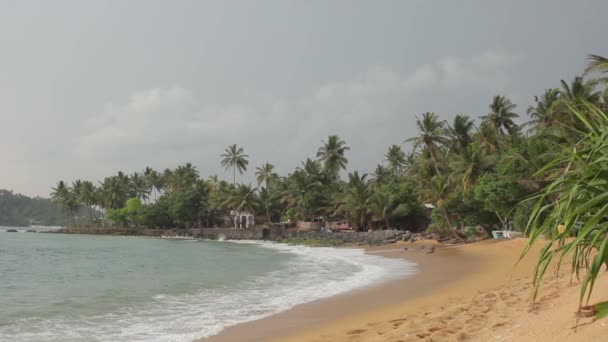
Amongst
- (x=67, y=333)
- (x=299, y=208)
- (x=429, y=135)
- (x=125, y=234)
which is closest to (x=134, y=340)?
(x=67, y=333)

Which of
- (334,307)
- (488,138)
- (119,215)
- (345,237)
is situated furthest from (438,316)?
(119,215)

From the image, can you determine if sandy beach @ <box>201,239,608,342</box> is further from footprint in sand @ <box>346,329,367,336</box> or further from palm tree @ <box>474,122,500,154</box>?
palm tree @ <box>474,122,500,154</box>

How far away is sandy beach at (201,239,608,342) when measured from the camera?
4.98 meters

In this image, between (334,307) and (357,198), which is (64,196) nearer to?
(357,198)

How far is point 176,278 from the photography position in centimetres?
1911

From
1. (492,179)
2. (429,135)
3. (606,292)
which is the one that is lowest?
(606,292)

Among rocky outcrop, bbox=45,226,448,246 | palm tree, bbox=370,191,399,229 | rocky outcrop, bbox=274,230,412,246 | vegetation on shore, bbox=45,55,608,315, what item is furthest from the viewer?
palm tree, bbox=370,191,399,229

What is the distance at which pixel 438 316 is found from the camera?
7938 millimetres

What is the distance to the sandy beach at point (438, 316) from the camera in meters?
4.98

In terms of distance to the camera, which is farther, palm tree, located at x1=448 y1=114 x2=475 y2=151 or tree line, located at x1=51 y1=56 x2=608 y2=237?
palm tree, located at x1=448 y1=114 x2=475 y2=151

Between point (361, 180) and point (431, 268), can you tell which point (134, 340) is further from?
point (361, 180)

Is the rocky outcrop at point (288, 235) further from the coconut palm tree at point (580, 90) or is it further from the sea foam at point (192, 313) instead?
the sea foam at point (192, 313)

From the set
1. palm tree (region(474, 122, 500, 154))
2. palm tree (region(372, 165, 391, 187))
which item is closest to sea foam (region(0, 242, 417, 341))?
palm tree (region(474, 122, 500, 154))

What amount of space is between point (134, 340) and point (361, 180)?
4817 cm
